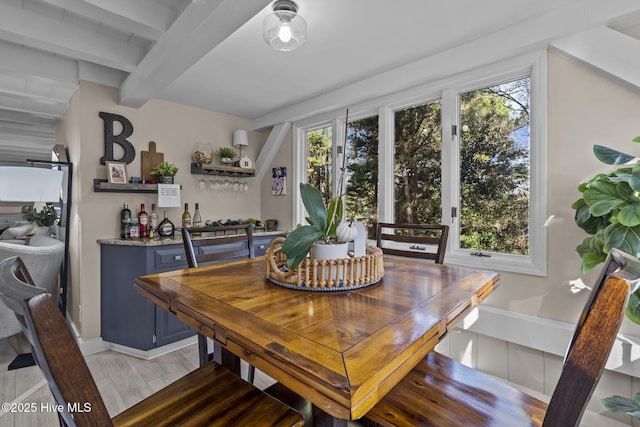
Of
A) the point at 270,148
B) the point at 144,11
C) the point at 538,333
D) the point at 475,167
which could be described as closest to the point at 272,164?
the point at 270,148

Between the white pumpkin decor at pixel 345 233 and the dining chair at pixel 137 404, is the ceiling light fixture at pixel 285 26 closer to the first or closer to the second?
the white pumpkin decor at pixel 345 233

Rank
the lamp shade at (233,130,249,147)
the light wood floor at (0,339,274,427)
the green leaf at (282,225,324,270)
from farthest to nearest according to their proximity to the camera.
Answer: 1. the lamp shade at (233,130,249,147)
2. the light wood floor at (0,339,274,427)
3. the green leaf at (282,225,324,270)

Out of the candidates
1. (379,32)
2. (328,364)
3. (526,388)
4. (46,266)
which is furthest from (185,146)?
(526,388)

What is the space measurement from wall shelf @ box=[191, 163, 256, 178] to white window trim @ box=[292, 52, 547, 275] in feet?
2.79

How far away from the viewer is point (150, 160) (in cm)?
310

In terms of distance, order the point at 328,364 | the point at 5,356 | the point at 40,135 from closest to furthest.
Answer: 1. the point at 328,364
2. the point at 5,356
3. the point at 40,135

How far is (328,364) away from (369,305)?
384 millimetres

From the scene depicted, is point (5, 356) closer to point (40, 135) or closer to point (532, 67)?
point (40, 135)

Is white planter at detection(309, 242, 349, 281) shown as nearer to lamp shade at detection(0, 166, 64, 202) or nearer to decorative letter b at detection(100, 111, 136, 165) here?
decorative letter b at detection(100, 111, 136, 165)

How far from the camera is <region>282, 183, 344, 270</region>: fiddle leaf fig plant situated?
3.59 feet

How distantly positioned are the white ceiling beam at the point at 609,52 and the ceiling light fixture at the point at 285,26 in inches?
60.8

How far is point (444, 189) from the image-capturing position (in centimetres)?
242

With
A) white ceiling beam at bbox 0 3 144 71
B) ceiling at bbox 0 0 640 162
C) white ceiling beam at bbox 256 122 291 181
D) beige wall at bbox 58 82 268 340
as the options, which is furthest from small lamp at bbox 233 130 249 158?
white ceiling beam at bbox 0 3 144 71

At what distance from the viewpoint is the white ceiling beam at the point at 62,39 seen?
6.26ft
